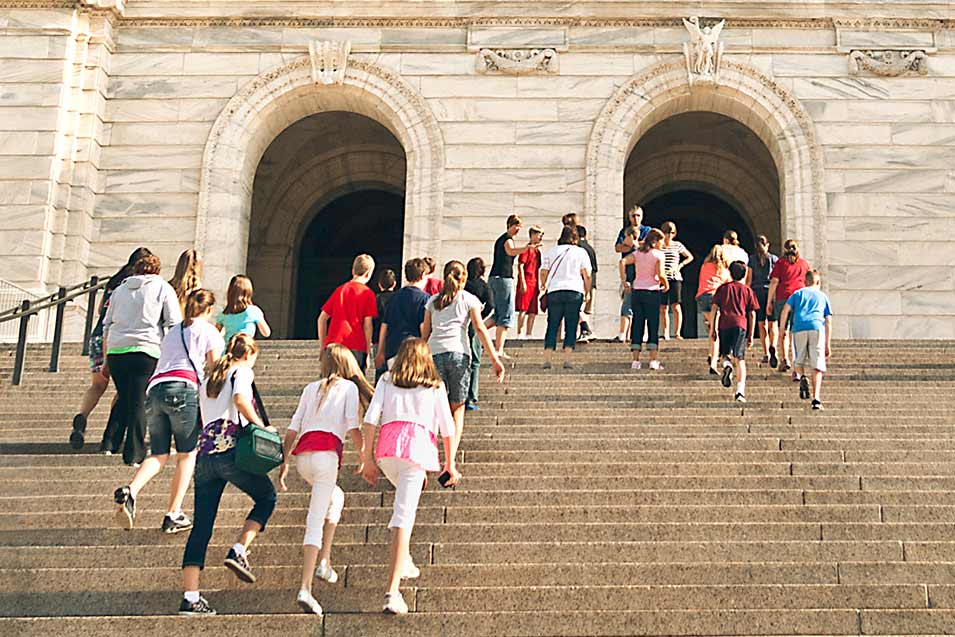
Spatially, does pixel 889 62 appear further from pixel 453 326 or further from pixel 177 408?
pixel 177 408

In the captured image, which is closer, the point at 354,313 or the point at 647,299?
the point at 354,313

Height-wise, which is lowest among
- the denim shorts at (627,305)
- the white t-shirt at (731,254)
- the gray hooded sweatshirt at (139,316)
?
the gray hooded sweatshirt at (139,316)

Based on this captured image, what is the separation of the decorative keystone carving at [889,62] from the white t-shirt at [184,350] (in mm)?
13519

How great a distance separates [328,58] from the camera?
18.3 m

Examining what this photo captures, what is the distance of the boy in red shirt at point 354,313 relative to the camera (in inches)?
401

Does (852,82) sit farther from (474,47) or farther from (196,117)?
(196,117)

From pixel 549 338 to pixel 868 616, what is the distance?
5931mm

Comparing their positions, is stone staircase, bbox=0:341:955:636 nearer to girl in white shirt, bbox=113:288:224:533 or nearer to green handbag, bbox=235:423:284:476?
girl in white shirt, bbox=113:288:224:533

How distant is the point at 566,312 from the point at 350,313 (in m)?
2.73

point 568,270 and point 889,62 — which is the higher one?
point 889,62

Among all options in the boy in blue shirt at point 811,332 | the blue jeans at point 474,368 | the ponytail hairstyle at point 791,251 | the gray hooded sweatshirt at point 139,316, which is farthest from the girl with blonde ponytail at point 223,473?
the ponytail hairstyle at point 791,251

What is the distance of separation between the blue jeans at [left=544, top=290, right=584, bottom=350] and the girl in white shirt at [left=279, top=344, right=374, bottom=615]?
16.7 feet

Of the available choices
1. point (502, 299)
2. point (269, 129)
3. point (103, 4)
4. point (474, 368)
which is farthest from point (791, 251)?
point (103, 4)

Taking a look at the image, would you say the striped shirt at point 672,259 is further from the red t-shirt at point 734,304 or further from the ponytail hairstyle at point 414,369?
the ponytail hairstyle at point 414,369
